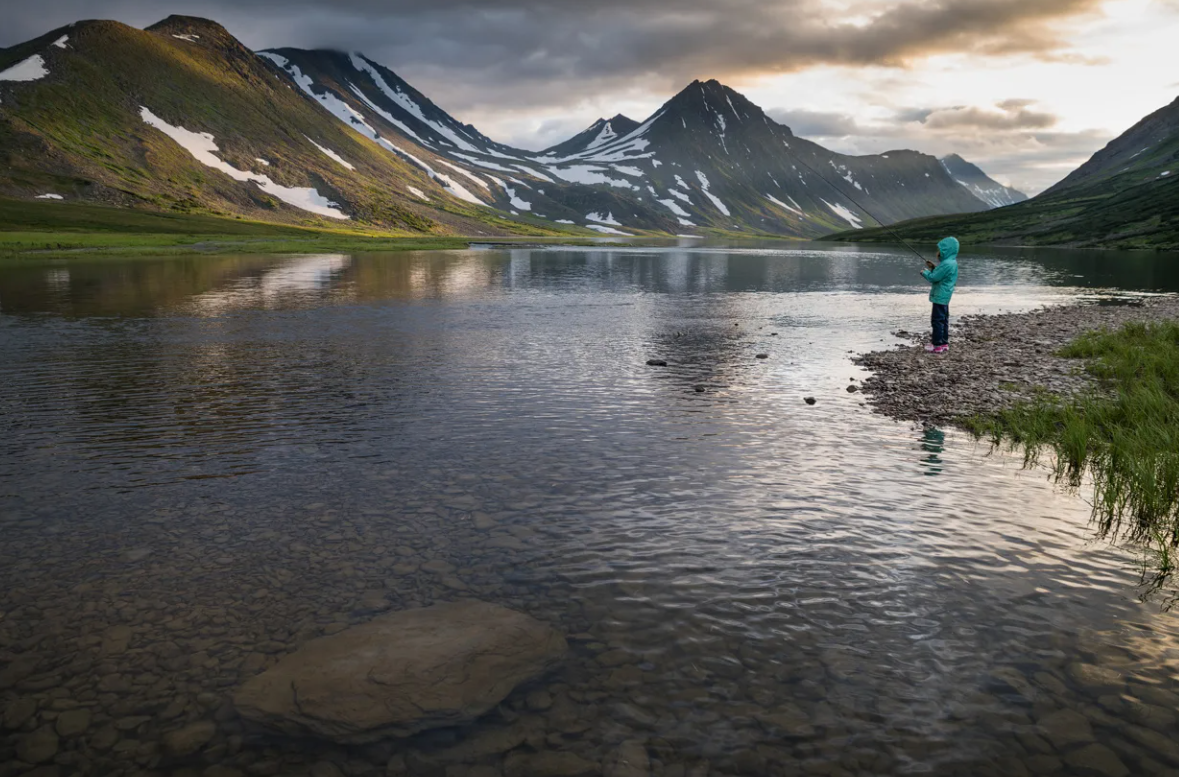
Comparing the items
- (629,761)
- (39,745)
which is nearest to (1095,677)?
(629,761)

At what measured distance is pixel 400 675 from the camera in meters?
7.95

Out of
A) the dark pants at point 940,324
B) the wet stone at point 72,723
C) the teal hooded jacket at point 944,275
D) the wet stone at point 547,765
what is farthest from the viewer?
the dark pants at point 940,324

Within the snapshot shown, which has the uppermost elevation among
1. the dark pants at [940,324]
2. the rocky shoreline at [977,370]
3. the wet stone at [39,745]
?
the dark pants at [940,324]

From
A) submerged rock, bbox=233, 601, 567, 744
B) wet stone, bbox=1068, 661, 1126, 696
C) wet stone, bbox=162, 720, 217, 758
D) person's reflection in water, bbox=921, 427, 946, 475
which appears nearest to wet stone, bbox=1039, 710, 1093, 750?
wet stone, bbox=1068, 661, 1126, 696

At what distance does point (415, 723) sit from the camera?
7.32 metres

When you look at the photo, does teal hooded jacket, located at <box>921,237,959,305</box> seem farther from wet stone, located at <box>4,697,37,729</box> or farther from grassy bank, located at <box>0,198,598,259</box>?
grassy bank, located at <box>0,198,598,259</box>

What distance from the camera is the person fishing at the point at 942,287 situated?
94.0 feet

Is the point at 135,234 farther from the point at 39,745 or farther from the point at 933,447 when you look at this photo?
the point at 39,745

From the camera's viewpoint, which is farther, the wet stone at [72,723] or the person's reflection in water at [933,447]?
the person's reflection in water at [933,447]

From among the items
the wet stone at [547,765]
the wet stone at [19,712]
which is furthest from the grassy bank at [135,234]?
the wet stone at [547,765]

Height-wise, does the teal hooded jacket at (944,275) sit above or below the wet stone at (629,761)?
above

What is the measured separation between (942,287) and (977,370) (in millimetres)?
4992

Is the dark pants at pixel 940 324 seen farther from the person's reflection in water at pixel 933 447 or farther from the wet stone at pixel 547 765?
the wet stone at pixel 547 765

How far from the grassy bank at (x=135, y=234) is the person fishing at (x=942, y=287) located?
340 ft
